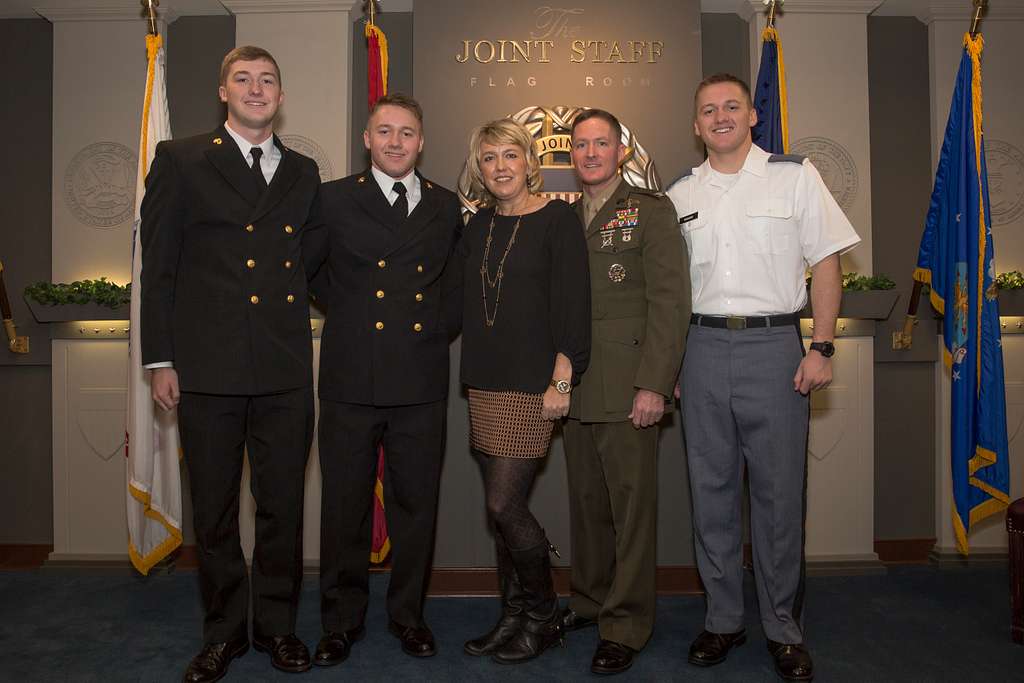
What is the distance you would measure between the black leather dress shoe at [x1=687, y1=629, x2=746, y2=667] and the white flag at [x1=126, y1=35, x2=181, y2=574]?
2.24 m

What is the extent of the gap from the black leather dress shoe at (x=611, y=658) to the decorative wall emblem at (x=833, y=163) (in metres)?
2.60

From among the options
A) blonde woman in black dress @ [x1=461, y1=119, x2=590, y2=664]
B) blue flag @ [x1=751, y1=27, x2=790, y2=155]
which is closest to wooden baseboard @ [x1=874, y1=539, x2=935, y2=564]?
blue flag @ [x1=751, y1=27, x2=790, y2=155]

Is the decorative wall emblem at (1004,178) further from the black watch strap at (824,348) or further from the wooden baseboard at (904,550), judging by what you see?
the black watch strap at (824,348)

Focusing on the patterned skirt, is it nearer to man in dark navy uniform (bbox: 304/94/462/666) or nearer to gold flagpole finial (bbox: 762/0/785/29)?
man in dark navy uniform (bbox: 304/94/462/666)

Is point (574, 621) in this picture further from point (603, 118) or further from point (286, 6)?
point (286, 6)

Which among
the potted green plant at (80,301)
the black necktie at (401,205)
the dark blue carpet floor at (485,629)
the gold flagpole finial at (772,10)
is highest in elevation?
the gold flagpole finial at (772,10)

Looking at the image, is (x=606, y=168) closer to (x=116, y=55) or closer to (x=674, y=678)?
(x=674, y=678)

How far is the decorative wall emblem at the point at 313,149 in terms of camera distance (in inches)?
144

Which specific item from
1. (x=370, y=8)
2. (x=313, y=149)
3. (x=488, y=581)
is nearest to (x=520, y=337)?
(x=488, y=581)

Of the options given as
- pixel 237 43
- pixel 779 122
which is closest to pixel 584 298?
pixel 779 122

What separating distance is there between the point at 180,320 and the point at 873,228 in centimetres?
348

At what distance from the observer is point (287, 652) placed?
7.88 ft

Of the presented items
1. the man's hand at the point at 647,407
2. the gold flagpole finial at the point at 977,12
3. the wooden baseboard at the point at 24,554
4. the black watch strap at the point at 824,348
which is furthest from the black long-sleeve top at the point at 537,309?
the wooden baseboard at the point at 24,554

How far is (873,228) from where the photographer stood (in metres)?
3.88
